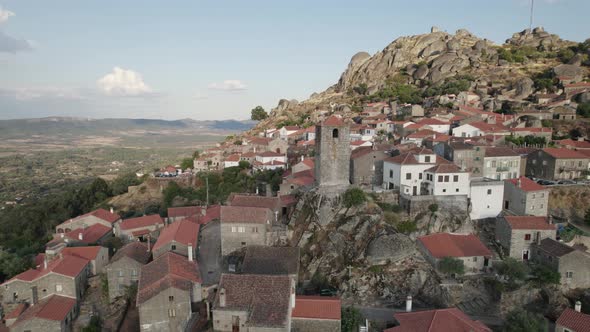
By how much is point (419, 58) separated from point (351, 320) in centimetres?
11429

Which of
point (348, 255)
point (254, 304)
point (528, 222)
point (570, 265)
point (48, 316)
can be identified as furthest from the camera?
point (528, 222)

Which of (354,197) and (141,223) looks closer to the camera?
(354,197)

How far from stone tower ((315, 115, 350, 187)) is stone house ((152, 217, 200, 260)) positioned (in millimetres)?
13887

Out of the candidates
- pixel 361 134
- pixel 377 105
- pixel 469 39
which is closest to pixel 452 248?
pixel 361 134

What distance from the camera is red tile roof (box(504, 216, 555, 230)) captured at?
120ft

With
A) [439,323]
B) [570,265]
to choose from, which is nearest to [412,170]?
[570,265]

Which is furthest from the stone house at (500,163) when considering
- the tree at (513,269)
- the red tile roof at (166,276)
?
the red tile roof at (166,276)

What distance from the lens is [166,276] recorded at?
29.4 metres

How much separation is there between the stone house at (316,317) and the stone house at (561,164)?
35468mm

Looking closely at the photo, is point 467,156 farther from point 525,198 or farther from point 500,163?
point 525,198

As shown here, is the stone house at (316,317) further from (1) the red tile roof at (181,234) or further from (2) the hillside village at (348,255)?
(1) the red tile roof at (181,234)

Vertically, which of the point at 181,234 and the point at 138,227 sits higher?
the point at 181,234

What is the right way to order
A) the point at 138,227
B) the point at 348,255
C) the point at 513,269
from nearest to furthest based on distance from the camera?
the point at 513,269
the point at 348,255
the point at 138,227

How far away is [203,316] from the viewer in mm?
29875
